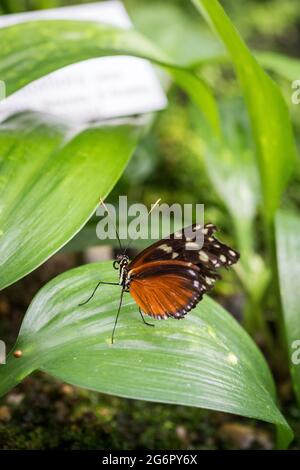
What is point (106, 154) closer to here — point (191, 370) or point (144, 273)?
point (144, 273)

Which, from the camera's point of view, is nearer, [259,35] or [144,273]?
[144,273]

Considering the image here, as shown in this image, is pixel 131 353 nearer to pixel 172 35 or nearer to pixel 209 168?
pixel 209 168

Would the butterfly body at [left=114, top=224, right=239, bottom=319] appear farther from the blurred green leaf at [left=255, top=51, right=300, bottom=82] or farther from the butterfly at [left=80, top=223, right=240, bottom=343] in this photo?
the blurred green leaf at [left=255, top=51, right=300, bottom=82]

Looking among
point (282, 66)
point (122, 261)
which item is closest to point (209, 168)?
point (282, 66)

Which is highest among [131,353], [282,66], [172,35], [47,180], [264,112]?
[172,35]

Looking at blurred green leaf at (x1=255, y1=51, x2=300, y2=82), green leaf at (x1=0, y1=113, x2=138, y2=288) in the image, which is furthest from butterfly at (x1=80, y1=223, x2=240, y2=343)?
blurred green leaf at (x1=255, y1=51, x2=300, y2=82)

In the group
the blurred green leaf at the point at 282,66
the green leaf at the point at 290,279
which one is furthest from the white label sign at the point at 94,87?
the green leaf at the point at 290,279

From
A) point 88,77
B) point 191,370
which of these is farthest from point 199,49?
point 191,370
